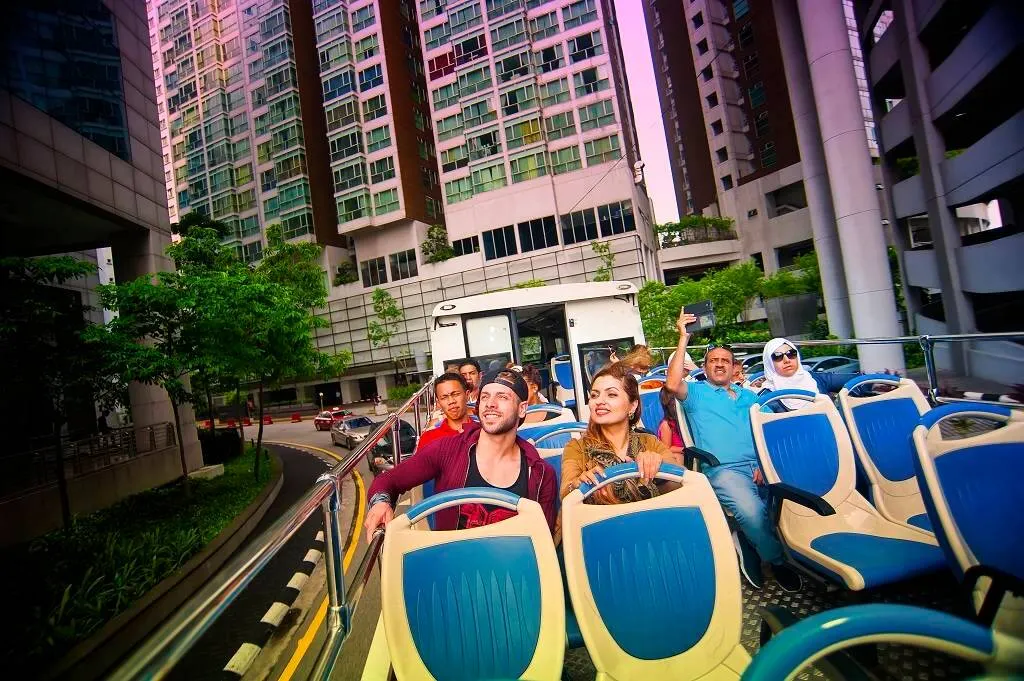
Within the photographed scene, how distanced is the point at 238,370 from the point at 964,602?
15644 mm

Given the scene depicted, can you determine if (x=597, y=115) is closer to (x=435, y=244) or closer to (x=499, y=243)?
(x=499, y=243)

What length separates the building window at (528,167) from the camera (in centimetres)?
3412

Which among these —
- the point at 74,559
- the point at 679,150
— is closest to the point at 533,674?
the point at 74,559

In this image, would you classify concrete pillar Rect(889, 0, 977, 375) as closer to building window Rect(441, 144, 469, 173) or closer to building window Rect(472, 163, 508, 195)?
building window Rect(472, 163, 508, 195)

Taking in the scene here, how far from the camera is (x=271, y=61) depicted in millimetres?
44906

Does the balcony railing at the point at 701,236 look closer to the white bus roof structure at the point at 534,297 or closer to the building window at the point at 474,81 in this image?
the building window at the point at 474,81

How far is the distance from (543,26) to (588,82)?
5.76 metres

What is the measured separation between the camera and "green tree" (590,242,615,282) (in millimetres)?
31359

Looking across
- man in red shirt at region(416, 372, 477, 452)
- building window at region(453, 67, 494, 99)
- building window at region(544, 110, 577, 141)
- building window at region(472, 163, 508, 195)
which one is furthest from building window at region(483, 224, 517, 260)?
man in red shirt at region(416, 372, 477, 452)

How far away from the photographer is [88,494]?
11.3 meters

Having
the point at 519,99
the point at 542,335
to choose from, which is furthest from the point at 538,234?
the point at 542,335

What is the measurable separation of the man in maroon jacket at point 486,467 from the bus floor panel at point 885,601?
0.82 m

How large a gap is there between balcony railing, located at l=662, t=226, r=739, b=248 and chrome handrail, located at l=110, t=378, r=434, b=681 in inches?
1804

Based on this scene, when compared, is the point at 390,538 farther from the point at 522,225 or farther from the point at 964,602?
the point at 522,225
